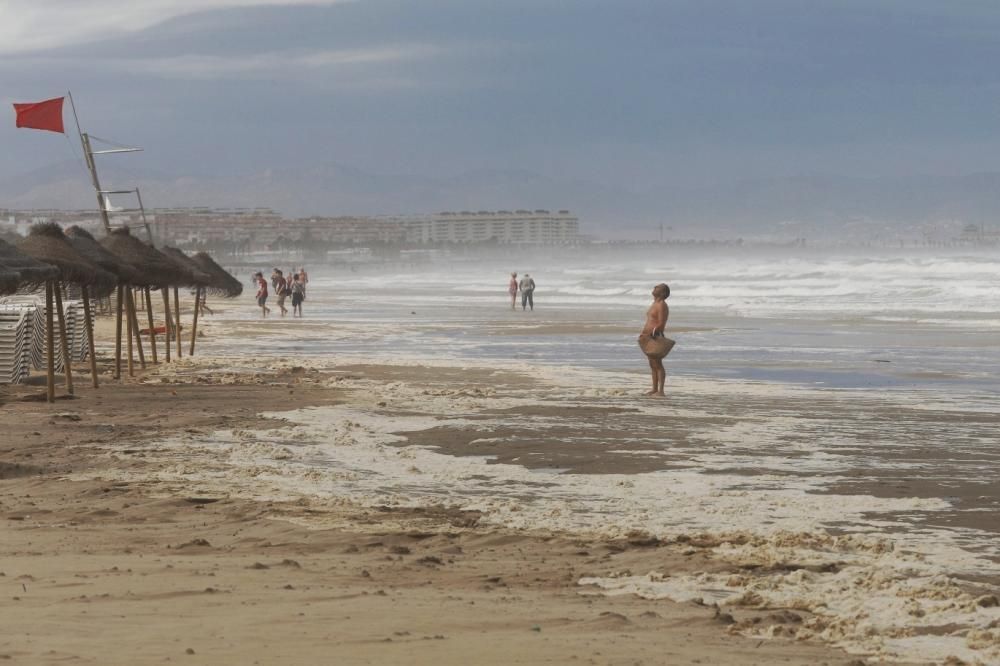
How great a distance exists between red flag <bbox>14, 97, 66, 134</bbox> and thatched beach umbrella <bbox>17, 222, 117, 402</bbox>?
15.0m

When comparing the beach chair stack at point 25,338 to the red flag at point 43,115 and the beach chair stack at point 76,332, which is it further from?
the red flag at point 43,115

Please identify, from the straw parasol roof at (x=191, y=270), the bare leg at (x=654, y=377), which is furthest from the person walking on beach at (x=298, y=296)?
the bare leg at (x=654, y=377)

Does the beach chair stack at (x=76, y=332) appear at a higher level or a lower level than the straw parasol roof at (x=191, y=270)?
lower

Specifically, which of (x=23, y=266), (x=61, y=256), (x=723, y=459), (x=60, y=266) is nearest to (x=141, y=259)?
(x=61, y=256)

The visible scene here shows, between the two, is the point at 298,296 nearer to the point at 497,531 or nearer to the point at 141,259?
the point at 141,259

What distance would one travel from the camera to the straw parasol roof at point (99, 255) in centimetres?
1775

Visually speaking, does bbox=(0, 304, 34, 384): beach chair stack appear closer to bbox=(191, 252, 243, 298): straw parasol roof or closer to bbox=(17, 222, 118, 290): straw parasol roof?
bbox=(17, 222, 118, 290): straw parasol roof

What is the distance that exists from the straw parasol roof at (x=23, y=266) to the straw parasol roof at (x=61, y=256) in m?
0.76

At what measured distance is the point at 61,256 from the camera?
16297mm

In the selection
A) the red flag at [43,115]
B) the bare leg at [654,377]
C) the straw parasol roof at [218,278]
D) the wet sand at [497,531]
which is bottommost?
the wet sand at [497,531]

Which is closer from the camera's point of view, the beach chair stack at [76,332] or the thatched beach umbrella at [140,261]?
the thatched beach umbrella at [140,261]

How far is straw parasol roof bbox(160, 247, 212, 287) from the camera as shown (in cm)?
2375

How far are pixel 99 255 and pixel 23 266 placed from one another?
388 cm

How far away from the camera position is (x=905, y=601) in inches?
253
